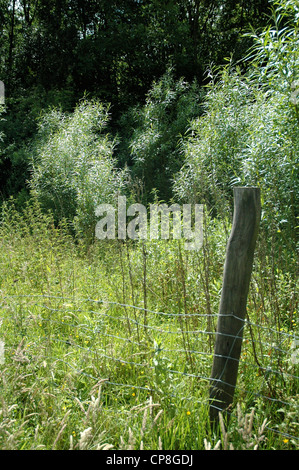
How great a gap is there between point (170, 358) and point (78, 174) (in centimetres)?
504

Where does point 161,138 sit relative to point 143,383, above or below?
above

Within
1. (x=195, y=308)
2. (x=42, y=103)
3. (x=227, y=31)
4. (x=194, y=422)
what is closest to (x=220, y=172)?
(x=195, y=308)

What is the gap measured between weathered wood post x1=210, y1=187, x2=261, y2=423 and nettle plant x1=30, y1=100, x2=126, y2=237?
4709 millimetres

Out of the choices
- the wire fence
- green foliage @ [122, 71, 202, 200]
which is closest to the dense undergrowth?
the wire fence

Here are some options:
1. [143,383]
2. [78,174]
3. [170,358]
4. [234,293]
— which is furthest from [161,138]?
[234,293]

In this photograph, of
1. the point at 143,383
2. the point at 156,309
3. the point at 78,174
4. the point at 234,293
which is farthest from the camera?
the point at 78,174

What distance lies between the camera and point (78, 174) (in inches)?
276

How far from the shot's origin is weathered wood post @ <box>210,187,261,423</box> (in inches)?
74.3

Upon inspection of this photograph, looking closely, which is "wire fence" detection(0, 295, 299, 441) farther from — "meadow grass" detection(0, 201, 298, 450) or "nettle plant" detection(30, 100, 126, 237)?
"nettle plant" detection(30, 100, 126, 237)

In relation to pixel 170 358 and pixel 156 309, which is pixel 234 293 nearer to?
pixel 170 358

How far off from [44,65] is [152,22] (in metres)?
3.78

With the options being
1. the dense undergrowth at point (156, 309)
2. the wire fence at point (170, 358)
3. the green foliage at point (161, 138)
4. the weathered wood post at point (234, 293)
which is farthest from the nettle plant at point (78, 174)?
the weathered wood post at point (234, 293)

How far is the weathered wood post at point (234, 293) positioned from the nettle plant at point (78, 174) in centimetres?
471

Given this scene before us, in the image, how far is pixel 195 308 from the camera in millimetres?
3436
